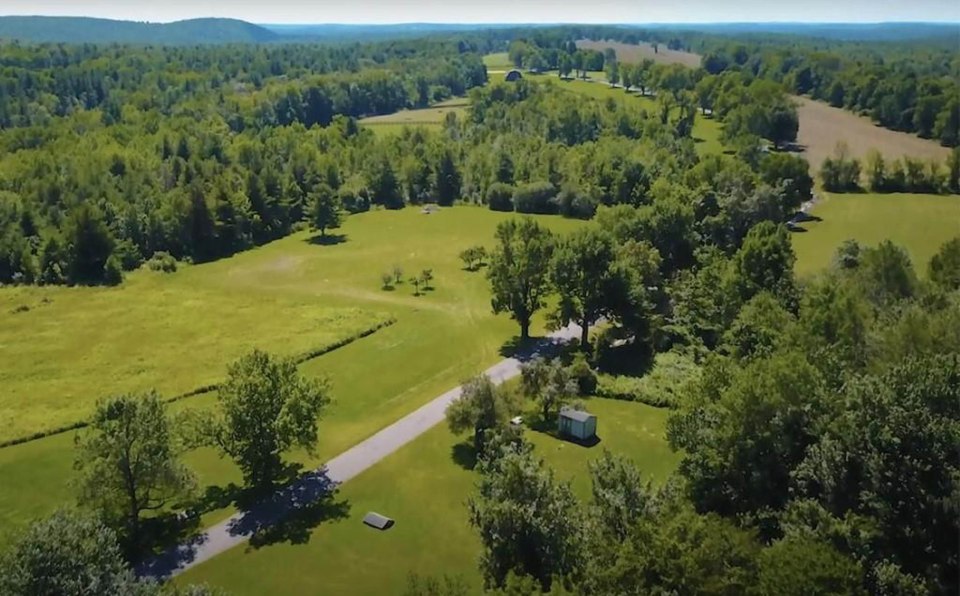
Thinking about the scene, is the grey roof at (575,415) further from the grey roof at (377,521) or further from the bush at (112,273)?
the bush at (112,273)

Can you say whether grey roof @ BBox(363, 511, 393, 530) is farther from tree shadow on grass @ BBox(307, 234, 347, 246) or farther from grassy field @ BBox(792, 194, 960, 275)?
tree shadow on grass @ BBox(307, 234, 347, 246)

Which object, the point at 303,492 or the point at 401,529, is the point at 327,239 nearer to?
the point at 303,492

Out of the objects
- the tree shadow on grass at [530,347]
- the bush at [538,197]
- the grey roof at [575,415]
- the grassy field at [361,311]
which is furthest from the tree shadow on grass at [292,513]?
the bush at [538,197]

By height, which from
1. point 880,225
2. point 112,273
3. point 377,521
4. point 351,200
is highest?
point 377,521

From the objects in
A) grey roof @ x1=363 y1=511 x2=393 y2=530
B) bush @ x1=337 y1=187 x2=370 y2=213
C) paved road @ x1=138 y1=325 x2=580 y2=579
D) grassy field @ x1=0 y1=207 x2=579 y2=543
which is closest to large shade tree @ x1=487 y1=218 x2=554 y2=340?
grassy field @ x1=0 y1=207 x2=579 y2=543

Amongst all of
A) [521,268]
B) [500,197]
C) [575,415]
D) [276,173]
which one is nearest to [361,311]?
[521,268]
